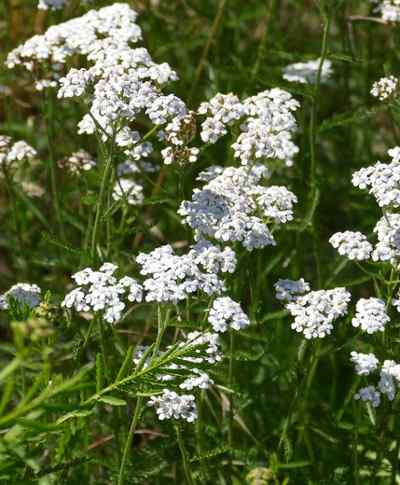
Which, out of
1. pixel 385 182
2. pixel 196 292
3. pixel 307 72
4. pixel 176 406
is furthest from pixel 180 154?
pixel 307 72

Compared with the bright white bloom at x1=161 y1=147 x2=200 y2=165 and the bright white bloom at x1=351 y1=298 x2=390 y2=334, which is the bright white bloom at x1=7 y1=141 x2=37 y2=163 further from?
the bright white bloom at x1=351 y1=298 x2=390 y2=334

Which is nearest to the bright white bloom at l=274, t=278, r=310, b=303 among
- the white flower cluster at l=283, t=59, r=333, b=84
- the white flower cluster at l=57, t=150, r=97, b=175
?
the white flower cluster at l=57, t=150, r=97, b=175

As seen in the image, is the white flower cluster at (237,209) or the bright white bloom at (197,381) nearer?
the bright white bloom at (197,381)

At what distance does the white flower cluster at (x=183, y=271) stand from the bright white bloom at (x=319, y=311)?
341 mm

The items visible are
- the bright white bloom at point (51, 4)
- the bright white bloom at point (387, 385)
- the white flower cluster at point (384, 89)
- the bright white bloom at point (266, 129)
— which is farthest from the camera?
the bright white bloom at point (51, 4)

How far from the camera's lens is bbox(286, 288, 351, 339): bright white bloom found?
12.2 feet

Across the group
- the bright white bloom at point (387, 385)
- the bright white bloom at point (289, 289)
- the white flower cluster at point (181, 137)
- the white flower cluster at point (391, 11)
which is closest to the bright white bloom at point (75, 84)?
the white flower cluster at point (181, 137)

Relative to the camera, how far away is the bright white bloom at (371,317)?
3639mm

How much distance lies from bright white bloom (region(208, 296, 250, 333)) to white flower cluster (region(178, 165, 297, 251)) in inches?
10.5

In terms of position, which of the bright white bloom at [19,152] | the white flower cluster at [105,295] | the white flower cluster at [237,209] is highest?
the bright white bloom at [19,152]

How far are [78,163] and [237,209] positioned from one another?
4.13 ft

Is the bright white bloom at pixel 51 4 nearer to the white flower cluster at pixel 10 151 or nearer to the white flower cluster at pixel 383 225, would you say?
the white flower cluster at pixel 10 151

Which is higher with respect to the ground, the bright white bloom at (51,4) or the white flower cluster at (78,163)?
the bright white bloom at (51,4)

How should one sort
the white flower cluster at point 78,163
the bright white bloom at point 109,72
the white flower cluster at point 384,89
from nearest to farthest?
the bright white bloom at point 109,72 → the white flower cluster at point 384,89 → the white flower cluster at point 78,163
